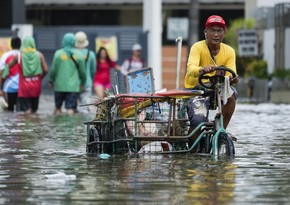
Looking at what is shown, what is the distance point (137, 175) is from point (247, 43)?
88.9 feet

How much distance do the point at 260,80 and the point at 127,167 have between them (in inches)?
899

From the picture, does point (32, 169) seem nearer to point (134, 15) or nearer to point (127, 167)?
point (127, 167)

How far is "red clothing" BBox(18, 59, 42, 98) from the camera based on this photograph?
22.1 metres

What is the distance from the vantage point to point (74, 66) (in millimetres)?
22094

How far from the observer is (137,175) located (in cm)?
1017

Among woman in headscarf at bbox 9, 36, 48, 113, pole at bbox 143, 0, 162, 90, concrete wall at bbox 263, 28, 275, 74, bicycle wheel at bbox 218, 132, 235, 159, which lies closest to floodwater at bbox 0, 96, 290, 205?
bicycle wheel at bbox 218, 132, 235, 159

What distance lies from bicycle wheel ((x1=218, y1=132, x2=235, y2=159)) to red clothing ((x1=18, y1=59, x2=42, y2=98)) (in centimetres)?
1078

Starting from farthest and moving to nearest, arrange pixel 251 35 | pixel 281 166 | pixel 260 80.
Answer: pixel 251 35, pixel 260 80, pixel 281 166

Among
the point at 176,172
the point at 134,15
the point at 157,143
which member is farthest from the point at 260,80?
the point at 176,172

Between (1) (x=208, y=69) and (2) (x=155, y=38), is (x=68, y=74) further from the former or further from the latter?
(2) (x=155, y=38)

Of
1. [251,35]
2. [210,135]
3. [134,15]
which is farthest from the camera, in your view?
[134,15]

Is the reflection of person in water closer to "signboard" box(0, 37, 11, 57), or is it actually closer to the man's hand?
the man's hand

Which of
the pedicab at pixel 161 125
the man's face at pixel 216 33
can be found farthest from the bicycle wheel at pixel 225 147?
the man's face at pixel 216 33

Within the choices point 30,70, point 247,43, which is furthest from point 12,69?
point 247,43
